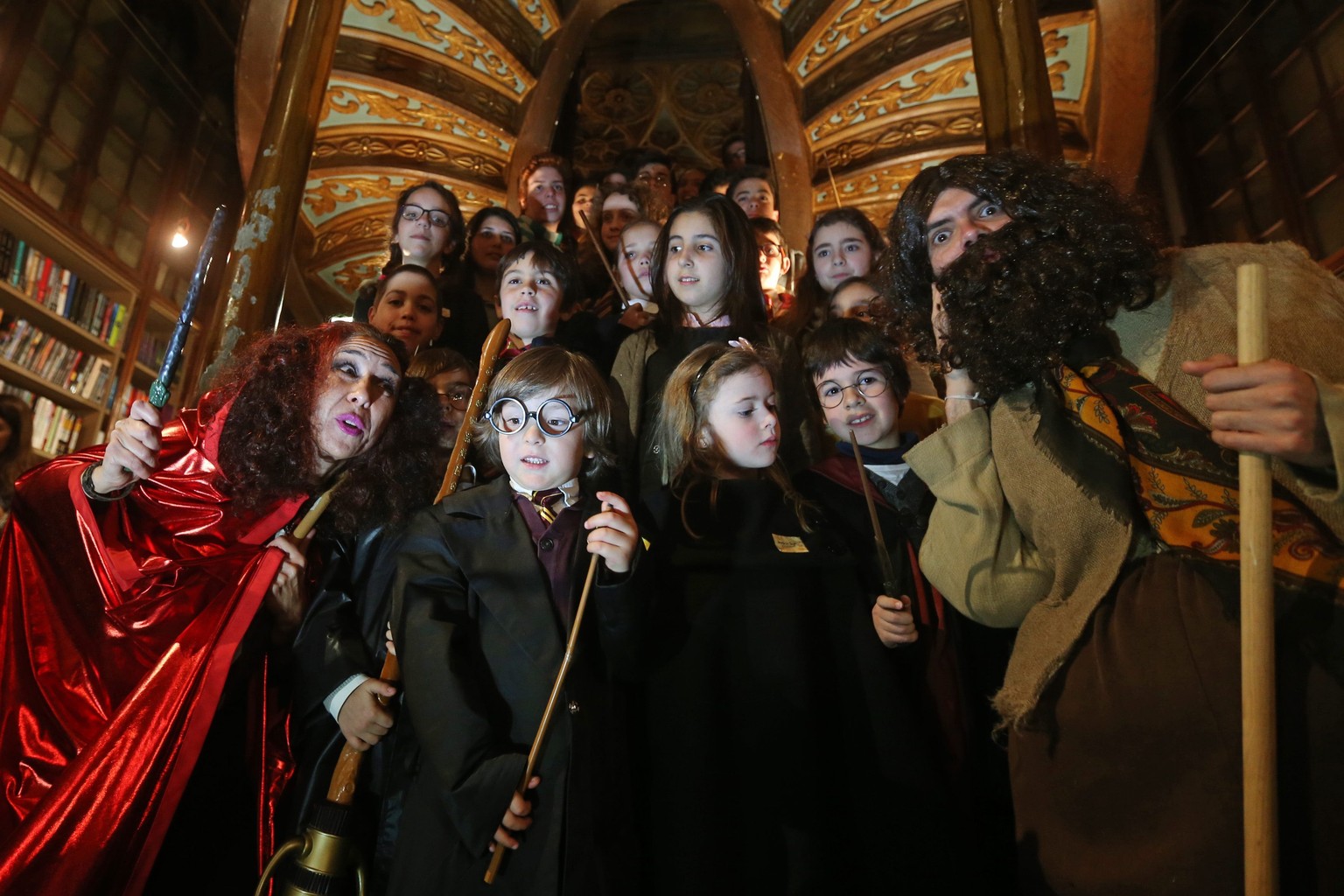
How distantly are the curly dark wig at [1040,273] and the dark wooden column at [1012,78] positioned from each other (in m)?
1.25

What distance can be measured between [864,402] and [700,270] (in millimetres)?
642

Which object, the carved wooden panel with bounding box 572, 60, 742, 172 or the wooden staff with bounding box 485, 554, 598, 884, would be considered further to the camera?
the carved wooden panel with bounding box 572, 60, 742, 172

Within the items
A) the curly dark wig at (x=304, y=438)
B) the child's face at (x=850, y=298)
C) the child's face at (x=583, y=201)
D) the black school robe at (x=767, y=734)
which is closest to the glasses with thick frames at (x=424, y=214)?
the child's face at (x=583, y=201)

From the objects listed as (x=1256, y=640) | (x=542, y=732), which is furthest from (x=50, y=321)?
(x=1256, y=640)

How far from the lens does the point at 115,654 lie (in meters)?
1.69

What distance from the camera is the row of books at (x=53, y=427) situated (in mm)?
4434

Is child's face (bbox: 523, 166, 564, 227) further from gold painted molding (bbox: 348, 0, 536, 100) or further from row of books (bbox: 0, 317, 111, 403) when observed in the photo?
row of books (bbox: 0, 317, 111, 403)

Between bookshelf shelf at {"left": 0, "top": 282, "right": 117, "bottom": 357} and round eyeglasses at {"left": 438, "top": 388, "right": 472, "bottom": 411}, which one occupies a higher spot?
bookshelf shelf at {"left": 0, "top": 282, "right": 117, "bottom": 357}

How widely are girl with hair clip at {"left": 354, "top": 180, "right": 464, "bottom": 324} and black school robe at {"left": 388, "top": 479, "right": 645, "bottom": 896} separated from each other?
5.45 ft

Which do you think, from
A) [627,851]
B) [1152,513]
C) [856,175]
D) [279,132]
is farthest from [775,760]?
[856,175]

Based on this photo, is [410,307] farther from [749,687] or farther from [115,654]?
[749,687]

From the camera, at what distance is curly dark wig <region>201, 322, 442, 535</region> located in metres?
1.89

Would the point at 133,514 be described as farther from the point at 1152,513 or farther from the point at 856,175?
the point at 856,175

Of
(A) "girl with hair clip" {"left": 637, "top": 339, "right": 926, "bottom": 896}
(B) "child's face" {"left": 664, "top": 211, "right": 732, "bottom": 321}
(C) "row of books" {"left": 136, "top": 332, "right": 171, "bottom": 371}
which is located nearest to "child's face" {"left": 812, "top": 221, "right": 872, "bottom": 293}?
(B) "child's face" {"left": 664, "top": 211, "right": 732, "bottom": 321}
